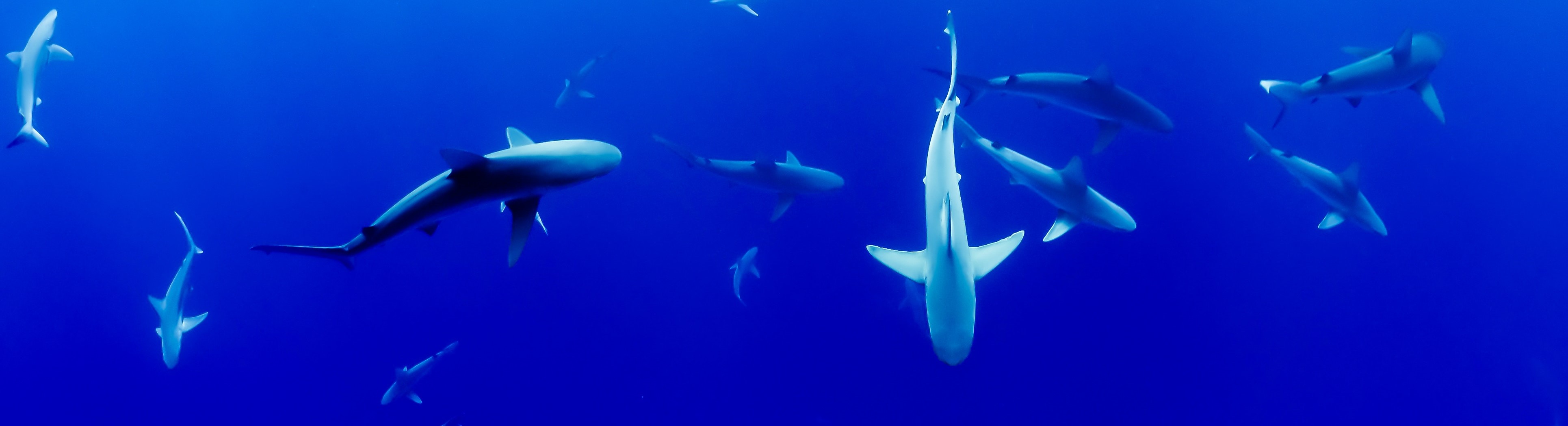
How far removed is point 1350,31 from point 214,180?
11.4 metres

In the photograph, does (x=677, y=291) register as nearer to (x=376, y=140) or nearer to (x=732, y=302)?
(x=732, y=302)

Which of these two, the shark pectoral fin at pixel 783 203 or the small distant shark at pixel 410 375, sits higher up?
the shark pectoral fin at pixel 783 203

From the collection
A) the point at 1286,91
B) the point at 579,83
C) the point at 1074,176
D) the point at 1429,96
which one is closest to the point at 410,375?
the point at 579,83

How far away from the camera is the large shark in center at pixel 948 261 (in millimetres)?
2129

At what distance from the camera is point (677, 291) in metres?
7.02

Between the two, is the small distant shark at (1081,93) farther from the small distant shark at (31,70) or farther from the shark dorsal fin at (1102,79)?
the small distant shark at (31,70)

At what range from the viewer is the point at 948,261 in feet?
7.14

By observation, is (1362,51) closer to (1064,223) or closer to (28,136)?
(1064,223)

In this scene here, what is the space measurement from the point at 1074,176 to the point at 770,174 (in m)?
1.70

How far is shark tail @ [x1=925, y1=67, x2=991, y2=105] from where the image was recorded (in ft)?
12.5

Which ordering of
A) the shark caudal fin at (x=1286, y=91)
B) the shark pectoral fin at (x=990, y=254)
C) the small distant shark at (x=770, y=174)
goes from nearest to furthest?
the shark pectoral fin at (x=990, y=254) < the shark caudal fin at (x=1286, y=91) < the small distant shark at (x=770, y=174)

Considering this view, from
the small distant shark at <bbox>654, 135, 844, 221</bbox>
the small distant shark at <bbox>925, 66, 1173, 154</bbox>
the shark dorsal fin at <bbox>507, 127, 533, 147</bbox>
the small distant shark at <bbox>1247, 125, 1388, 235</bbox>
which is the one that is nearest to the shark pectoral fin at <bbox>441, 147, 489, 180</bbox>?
the shark dorsal fin at <bbox>507, 127, 533, 147</bbox>

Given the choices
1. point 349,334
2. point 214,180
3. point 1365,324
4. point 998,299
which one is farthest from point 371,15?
point 1365,324

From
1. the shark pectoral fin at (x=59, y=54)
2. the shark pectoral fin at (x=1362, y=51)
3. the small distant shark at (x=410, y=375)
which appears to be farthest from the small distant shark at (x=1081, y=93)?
the shark pectoral fin at (x=59, y=54)
